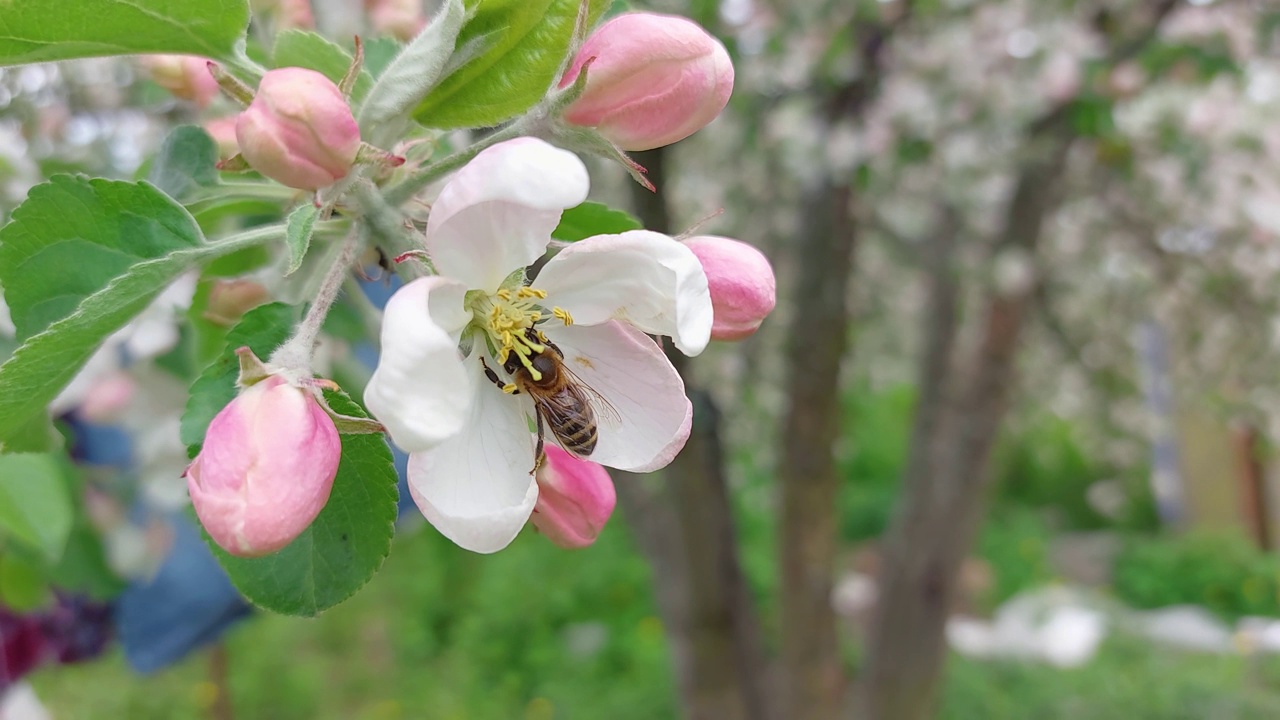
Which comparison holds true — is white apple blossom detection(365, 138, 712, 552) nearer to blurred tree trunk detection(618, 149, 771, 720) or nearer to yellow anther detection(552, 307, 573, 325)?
yellow anther detection(552, 307, 573, 325)

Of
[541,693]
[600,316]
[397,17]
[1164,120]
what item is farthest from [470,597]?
[600,316]

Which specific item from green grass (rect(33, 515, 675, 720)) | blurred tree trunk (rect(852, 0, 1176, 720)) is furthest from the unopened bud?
green grass (rect(33, 515, 675, 720))

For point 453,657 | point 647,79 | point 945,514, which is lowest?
point 453,657

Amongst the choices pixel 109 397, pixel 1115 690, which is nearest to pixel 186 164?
pixel 109 397

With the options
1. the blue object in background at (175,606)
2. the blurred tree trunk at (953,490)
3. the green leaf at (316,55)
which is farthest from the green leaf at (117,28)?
the blurred tree trunk at (953,490)

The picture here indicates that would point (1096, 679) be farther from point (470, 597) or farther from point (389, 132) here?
point (389, 132)

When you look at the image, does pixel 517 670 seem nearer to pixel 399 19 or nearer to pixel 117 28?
pixel 399 19

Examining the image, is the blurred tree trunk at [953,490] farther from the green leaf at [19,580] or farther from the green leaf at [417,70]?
the green leaf at [417,70]
